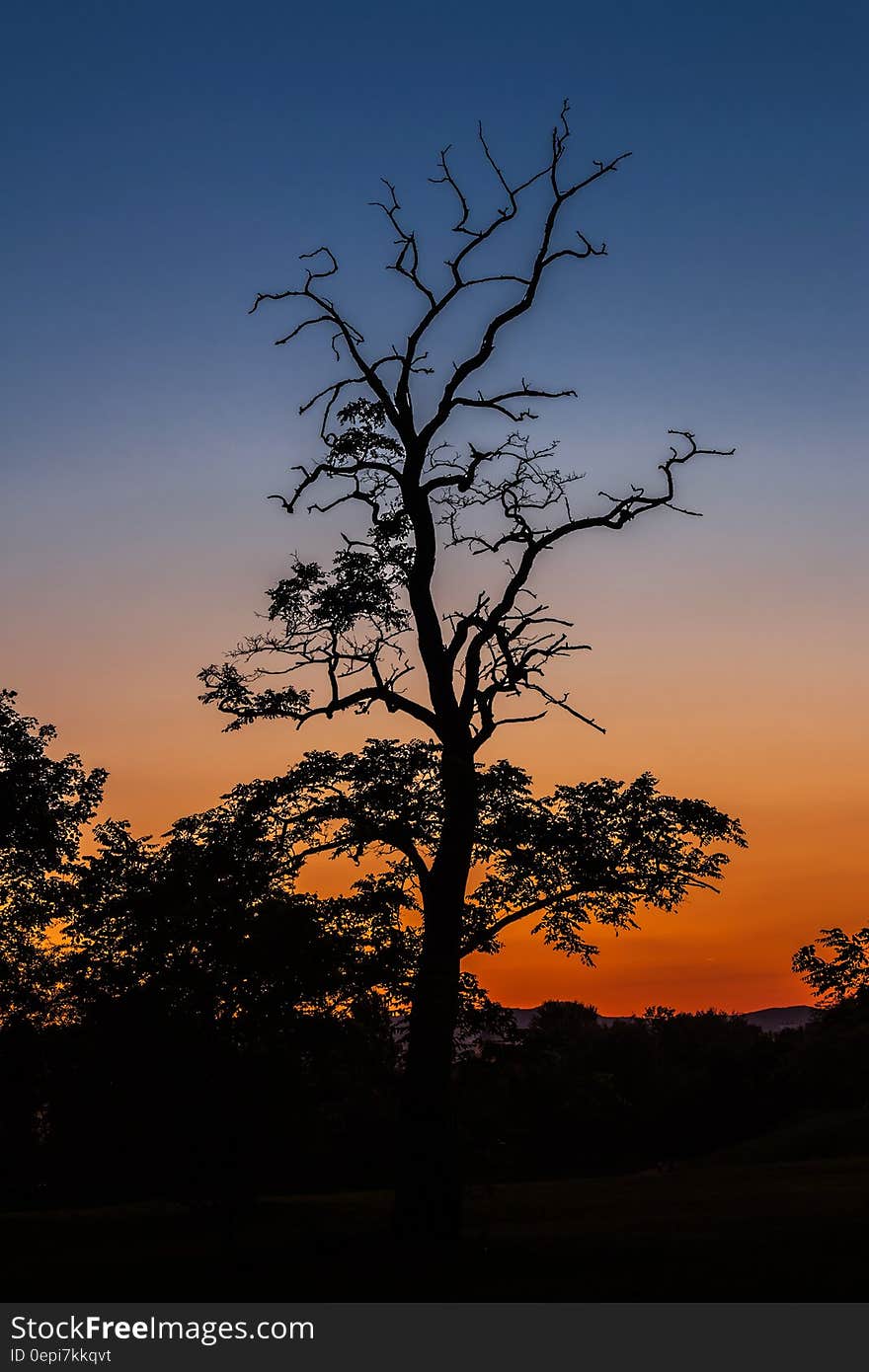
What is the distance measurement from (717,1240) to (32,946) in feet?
76.3

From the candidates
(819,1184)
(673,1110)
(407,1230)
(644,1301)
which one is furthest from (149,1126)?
(673,1110)

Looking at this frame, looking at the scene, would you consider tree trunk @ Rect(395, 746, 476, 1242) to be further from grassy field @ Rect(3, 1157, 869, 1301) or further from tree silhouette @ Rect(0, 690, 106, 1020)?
tree silhouette @ Rect(0, 690, 106, 1020)

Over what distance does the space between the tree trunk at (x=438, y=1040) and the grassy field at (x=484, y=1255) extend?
3.15ft

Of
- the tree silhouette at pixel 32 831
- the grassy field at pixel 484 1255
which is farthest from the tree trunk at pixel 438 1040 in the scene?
the tree silhouette at pixel 32 831

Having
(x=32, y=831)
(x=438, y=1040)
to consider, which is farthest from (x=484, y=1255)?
(x=32, y=831)

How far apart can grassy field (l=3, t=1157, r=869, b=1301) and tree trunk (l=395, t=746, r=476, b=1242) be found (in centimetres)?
96

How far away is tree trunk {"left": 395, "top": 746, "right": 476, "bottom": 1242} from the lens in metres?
27.0

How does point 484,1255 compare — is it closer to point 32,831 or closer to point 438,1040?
point 438,1040

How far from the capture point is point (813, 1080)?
236 ft

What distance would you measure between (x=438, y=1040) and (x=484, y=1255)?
15.4ft

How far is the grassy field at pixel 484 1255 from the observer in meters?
21.5

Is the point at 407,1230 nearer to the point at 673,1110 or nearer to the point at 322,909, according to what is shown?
the point at 322,909

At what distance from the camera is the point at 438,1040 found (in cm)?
2833

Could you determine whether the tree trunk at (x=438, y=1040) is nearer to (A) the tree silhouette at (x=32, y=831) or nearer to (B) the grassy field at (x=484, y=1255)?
(B) the grassy field at (x=484, y=1255)
